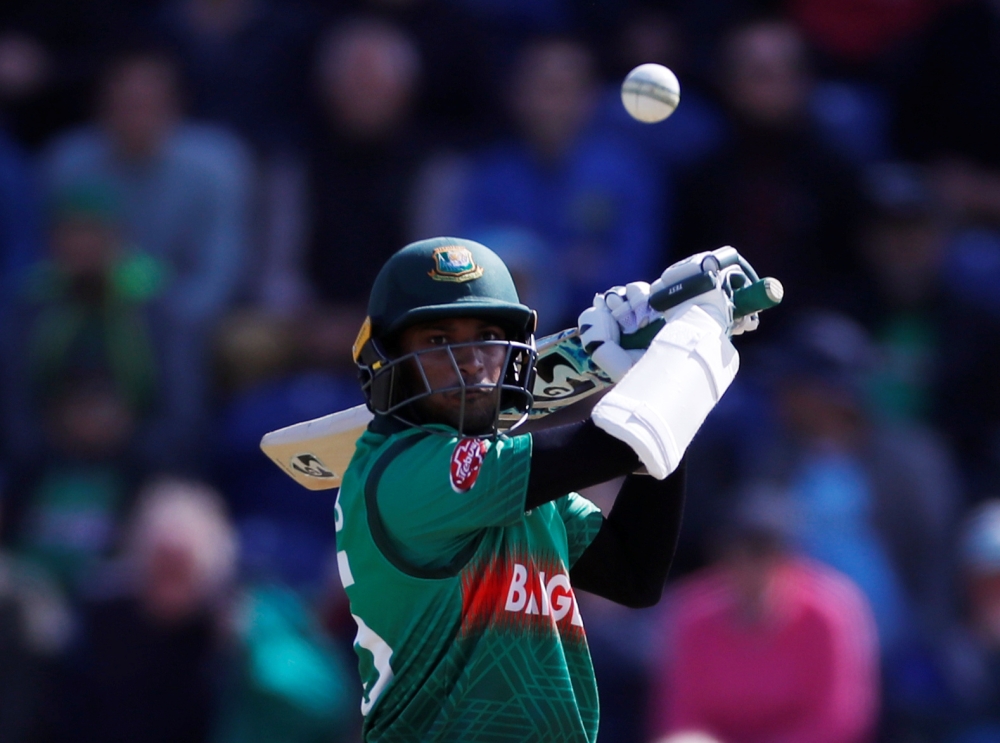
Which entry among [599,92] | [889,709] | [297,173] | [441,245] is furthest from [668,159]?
[441,245]

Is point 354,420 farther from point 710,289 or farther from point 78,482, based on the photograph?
point 78,482

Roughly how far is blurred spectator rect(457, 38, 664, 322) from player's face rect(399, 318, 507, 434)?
4.25 metres

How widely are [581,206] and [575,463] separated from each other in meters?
4.82

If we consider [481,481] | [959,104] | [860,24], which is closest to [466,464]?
[481,481]

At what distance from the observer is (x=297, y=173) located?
8.03 metres

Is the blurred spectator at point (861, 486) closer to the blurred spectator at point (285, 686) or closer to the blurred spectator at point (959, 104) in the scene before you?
the blurred spectator at point (959, 104)

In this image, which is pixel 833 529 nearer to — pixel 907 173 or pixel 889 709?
pixel 889 709

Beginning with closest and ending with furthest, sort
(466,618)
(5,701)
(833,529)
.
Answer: (466,618) < (5,701) < (833,529)

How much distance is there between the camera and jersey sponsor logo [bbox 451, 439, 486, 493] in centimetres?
303

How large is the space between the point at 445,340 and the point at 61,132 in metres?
5.80

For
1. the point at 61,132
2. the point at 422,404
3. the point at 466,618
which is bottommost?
the point at 61,132

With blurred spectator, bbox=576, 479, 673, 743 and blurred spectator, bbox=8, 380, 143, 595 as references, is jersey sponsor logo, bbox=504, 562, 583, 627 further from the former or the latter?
blurred spectator, bbox=8, 380, 143, 595

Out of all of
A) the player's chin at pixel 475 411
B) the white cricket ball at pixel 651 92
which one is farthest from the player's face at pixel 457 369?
the white cricket ball at pixel 651 92

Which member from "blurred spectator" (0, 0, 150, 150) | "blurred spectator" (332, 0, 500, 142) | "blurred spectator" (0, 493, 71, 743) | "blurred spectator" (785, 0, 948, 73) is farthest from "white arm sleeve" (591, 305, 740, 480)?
"blurred spectator" (0, 0, 150, 150)
